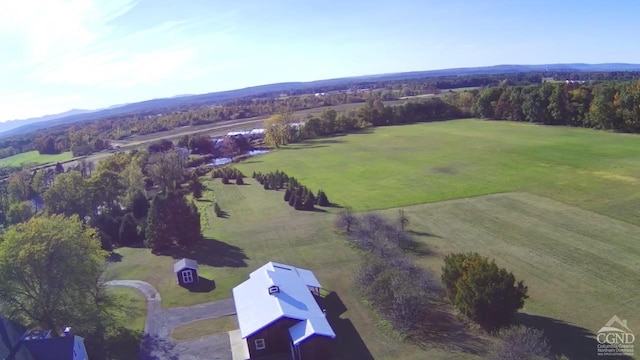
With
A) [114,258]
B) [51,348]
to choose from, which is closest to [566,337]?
[51,348]

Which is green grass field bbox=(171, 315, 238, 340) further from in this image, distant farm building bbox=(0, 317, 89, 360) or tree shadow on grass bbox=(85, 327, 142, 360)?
distant farm building bbox=(0, 317, 89, 360)

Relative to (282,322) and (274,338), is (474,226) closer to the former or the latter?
(282,322)

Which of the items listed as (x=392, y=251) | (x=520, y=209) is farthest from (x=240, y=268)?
(x=520, y=209)

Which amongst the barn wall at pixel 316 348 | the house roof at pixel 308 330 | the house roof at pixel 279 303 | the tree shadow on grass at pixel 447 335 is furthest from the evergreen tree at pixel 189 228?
the tree shadow on grass at pixel 447 335

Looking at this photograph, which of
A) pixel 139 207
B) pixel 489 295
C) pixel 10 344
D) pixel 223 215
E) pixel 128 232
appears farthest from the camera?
pixel 223 215

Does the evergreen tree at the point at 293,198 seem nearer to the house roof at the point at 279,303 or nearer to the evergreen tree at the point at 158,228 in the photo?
the evergreen tree at the point at 158,228

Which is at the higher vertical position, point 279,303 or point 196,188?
point 196,188

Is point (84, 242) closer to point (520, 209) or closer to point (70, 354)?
point (70, 354)
